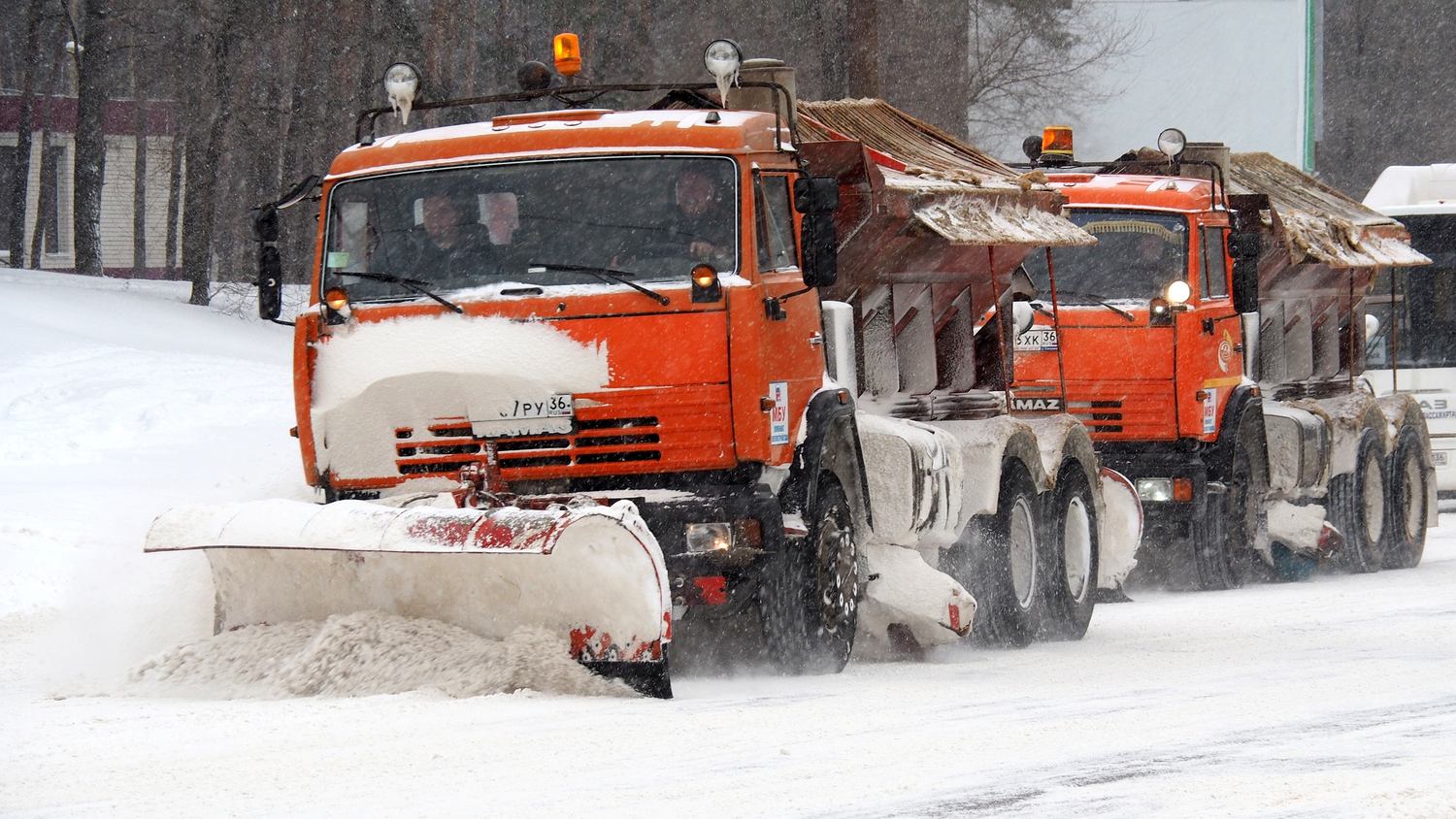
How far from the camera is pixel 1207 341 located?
14328 mm

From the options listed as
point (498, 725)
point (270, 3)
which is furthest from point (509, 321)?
point (270, 3)

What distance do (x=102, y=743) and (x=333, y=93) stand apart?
25.4 m

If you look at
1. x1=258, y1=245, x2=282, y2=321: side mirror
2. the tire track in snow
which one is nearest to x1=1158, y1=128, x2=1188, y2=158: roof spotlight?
the tire track in snow

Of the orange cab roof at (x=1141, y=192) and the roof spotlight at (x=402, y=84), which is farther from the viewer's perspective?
the orange cab roof at (x=1141, y=192)

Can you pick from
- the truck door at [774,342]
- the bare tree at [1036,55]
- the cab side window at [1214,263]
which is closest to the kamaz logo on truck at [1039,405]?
the cab side window at [1214,263]

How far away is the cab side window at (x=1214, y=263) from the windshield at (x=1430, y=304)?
23.8ft

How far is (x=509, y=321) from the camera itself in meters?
8.69

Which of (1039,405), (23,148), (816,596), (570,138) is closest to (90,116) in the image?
(23,148)

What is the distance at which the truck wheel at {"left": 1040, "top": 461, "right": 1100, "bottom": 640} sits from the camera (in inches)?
484

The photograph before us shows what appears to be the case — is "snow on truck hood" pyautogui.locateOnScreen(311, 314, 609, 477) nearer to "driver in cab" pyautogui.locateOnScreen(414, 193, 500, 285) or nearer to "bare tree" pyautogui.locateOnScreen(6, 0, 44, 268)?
"driver in cab" pyautogui.locateOnScreen(414, 193, 500, 285)

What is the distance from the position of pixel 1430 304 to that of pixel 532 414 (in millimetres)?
15267

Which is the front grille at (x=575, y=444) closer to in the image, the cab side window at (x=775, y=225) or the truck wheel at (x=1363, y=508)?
the cab side window at (x=775, y=225)

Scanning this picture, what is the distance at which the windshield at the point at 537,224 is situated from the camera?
28.8 ft

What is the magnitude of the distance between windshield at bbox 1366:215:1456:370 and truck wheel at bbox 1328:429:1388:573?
3.41m
